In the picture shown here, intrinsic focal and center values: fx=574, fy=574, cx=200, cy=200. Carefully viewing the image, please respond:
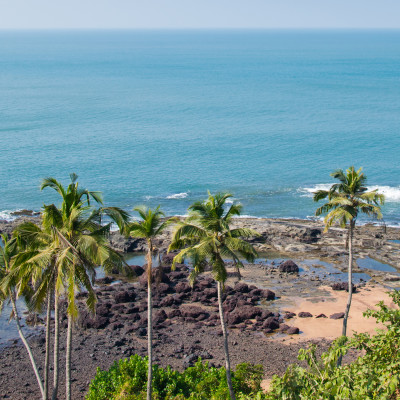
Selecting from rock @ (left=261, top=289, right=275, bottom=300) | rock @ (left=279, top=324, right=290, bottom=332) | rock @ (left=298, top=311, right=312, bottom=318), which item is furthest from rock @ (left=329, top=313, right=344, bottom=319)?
rock @ (left=261, top=289, right=275, bottom=300)

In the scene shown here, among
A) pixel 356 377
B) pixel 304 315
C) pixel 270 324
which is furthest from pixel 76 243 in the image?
pixel 304 315

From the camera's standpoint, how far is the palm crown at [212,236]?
28.2 meters

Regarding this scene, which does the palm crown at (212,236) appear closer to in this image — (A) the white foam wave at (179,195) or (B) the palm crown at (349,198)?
(B) the palm crown at (349,198)

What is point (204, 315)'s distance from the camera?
48.0 m

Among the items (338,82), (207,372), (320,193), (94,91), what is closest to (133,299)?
(207,372)

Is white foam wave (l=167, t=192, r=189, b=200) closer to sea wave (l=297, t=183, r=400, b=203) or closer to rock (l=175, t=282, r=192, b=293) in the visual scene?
sea wave (l=297, t=183, r=400, b=203)

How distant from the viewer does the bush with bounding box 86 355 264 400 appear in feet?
105

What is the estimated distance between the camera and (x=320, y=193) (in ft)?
117

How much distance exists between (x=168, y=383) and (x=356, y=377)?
54.1ft

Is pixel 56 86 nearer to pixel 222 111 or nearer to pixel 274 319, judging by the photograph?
pixel 222 111

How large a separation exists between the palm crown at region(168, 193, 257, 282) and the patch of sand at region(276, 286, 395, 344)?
18.4 metres

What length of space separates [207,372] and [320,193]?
1292 centimetres

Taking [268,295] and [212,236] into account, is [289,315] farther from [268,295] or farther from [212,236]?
[212,236]

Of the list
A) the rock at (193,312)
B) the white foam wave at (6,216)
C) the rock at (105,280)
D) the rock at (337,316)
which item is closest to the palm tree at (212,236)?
the rock at (193,312)
